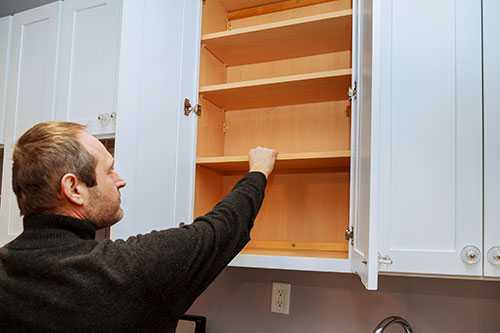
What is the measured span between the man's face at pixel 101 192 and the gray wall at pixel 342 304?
99cm

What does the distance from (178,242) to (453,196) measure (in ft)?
2.51

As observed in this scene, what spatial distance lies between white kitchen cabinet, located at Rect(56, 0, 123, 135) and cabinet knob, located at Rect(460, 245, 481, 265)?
122cm

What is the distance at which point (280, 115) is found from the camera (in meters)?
2.00

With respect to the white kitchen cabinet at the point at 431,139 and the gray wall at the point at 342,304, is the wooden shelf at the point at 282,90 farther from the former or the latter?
the gray wall at the point at 342,304

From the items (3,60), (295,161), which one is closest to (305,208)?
(295,161)

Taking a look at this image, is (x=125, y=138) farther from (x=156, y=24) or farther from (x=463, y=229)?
(x=463, y=229)

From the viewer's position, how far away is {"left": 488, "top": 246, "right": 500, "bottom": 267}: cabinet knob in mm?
1195

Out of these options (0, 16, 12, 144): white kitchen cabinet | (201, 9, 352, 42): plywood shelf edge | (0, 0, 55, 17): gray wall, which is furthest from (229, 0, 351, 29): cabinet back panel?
(0, 0, 55, 17): gray wall

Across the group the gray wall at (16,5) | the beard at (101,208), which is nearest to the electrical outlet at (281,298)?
the beard at (101,208)

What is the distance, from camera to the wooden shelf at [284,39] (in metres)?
1.67

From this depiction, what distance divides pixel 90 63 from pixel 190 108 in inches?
→ 17.7

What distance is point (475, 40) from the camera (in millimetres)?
1284

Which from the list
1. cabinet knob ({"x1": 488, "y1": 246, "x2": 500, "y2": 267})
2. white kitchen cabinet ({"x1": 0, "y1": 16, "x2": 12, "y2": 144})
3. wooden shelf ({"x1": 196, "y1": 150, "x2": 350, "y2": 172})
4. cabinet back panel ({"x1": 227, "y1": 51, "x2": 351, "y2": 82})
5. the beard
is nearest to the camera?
the beard

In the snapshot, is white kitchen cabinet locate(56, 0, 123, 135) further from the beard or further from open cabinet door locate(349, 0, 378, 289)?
open cabinet door locate(349, 0, 378, 289)
